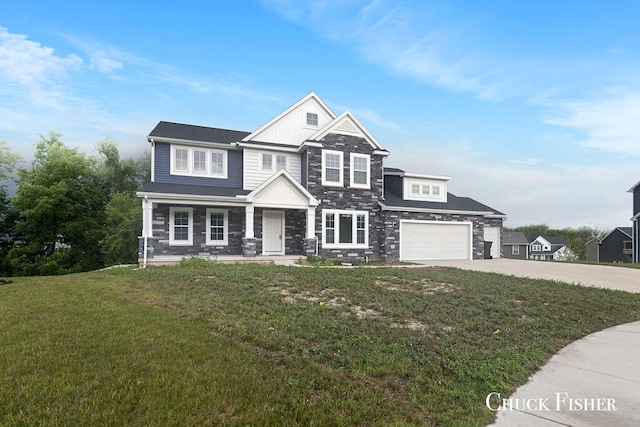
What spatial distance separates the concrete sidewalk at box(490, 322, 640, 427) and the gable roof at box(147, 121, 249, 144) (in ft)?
54.5

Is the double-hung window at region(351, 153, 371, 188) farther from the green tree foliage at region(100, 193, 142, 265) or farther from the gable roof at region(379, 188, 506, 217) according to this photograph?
the green tree foliage at region(100, 193, 142, 265)

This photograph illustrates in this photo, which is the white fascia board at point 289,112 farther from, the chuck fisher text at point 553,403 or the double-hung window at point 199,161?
the chuck fisher text at point 553,403

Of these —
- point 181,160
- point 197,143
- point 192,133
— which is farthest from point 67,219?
point 197,143

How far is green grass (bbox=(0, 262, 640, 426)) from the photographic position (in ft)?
10.3

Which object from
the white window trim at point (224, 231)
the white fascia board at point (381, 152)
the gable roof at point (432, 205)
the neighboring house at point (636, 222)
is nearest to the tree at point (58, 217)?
the white window trim at point (224, 231)

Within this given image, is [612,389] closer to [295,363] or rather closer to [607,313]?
[295,363]

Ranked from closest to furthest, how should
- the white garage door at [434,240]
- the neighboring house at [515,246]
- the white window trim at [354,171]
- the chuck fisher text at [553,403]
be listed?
the chuck fisher text at [553,403]
the white window trim at [354,171]
the white garage door at [434,240]
the neighboring house at [515,246]

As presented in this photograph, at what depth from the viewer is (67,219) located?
75.9ft

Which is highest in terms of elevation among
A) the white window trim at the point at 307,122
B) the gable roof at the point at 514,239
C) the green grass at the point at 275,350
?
the white window trim at the point at 307,122

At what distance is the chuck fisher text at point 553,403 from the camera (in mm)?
3438

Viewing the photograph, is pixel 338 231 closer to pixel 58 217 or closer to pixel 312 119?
pixel 312 119

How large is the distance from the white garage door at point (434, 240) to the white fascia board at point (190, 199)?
916 centimetres

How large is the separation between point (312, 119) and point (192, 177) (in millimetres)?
7180

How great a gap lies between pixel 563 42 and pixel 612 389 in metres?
12.6
